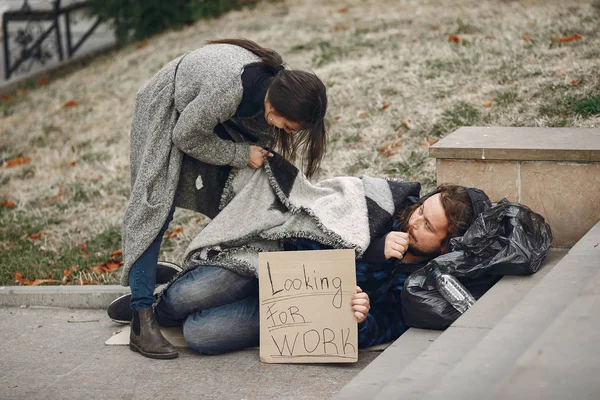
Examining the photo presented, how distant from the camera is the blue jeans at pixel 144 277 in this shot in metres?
3.70

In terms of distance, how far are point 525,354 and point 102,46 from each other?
11.5m

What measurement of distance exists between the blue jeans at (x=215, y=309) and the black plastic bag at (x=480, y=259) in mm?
710

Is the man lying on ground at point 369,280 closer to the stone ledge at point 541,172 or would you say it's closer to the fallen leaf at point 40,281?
the stone ledge at point 541,172

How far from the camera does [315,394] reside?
127 inches

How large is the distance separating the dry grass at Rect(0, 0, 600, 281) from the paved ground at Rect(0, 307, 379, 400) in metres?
1.25

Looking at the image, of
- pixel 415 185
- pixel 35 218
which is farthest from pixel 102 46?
pixel 415 185

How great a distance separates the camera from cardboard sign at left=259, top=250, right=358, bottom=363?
3.51m

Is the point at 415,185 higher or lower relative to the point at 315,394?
higher

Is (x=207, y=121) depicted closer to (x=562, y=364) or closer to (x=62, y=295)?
(x=62, y=295)

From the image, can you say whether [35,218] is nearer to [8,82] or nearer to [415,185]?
[415,185]

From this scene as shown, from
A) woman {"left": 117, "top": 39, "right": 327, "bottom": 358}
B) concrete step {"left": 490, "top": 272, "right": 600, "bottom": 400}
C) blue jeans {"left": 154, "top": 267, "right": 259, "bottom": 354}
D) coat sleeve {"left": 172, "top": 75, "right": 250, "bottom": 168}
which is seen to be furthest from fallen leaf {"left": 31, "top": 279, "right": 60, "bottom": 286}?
concrete step {"left": 490, "top": 272, "right": 600, "bottom": 400}

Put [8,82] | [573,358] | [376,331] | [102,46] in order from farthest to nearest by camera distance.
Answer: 1. [102,46]
2. [8,82]
3. [376,331]
4. [573,358]

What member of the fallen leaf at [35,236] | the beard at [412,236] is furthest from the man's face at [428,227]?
the fallen leaf at [35,236]

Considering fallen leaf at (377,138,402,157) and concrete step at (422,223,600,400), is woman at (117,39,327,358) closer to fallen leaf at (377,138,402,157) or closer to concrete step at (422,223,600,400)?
concrete step at (422,223,600,400)
